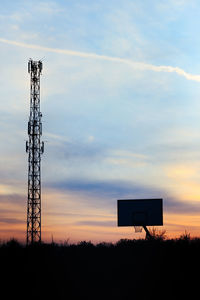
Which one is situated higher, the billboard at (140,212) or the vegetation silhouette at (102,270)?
the billboard at (140,212)

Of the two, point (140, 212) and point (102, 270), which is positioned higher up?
point (140, 212)

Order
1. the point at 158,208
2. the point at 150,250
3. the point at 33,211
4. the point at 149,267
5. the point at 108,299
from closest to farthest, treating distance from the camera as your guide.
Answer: the point at 108,299 < the point at 149,267 < the point at 150,250 < the point at 158,208 < the point at 33,211

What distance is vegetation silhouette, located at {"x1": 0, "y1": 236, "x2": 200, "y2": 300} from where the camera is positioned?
2166cm

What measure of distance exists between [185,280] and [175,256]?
226cm

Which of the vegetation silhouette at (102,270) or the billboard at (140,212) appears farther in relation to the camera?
the billboard at (140,212)

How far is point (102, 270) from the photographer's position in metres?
24.5

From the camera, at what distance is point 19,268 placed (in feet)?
73.3

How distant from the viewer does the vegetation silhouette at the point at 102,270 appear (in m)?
21.7

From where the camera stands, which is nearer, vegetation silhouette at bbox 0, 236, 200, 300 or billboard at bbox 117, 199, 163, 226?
vegetation silhouette at bbox 0, 236, 200, 300

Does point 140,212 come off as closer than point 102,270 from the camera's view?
No

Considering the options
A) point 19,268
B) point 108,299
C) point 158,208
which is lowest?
point 108,299

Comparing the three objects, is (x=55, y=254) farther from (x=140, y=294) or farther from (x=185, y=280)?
(x=185, y=280)

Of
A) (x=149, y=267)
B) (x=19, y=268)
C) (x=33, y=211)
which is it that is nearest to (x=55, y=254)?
(x=19, y=268)

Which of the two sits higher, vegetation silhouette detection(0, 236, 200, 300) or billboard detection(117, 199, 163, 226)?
billboard detection(117, 199, 163, 226)
